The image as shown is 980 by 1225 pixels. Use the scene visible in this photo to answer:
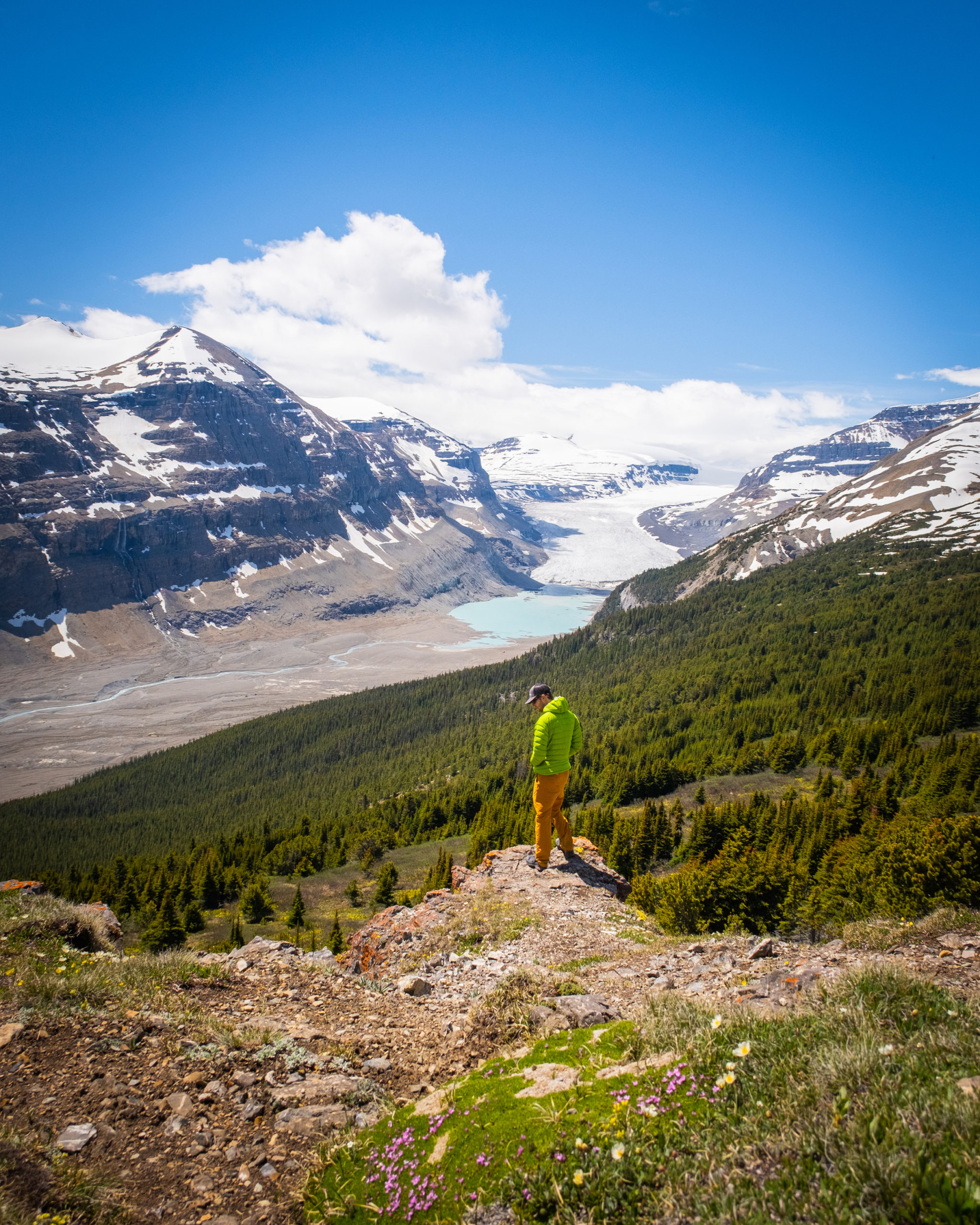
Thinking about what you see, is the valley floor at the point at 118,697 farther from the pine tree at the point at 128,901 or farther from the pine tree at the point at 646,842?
the pine tree at the point at 646,842

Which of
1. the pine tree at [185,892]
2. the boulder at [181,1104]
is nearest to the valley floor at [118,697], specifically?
the pine tree at [185,892]

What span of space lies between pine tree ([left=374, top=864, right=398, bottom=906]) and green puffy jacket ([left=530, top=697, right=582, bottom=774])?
28.0 meters

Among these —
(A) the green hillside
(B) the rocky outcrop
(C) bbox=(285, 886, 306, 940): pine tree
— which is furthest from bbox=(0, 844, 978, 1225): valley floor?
(C) bbox=(285, 886, 306, 940): pine tree

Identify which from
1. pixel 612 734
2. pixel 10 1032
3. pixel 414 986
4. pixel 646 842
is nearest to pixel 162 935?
pixel 414 986

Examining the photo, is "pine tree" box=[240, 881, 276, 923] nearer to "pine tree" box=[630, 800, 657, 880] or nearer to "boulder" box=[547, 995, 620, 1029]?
"pine tree" box=[630, 800, 657, 880]

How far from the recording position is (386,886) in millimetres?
40500

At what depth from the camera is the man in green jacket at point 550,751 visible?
1370cm

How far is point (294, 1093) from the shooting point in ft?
20.9

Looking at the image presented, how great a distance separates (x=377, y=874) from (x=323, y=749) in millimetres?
65436

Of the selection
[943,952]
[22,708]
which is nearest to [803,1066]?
[943,952]

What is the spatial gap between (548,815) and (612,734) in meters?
68.4

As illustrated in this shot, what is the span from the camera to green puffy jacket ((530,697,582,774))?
13.7m

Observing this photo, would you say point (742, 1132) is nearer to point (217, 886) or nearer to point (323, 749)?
point (217, 886)

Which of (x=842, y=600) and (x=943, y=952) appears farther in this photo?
(x=842, y=600)
